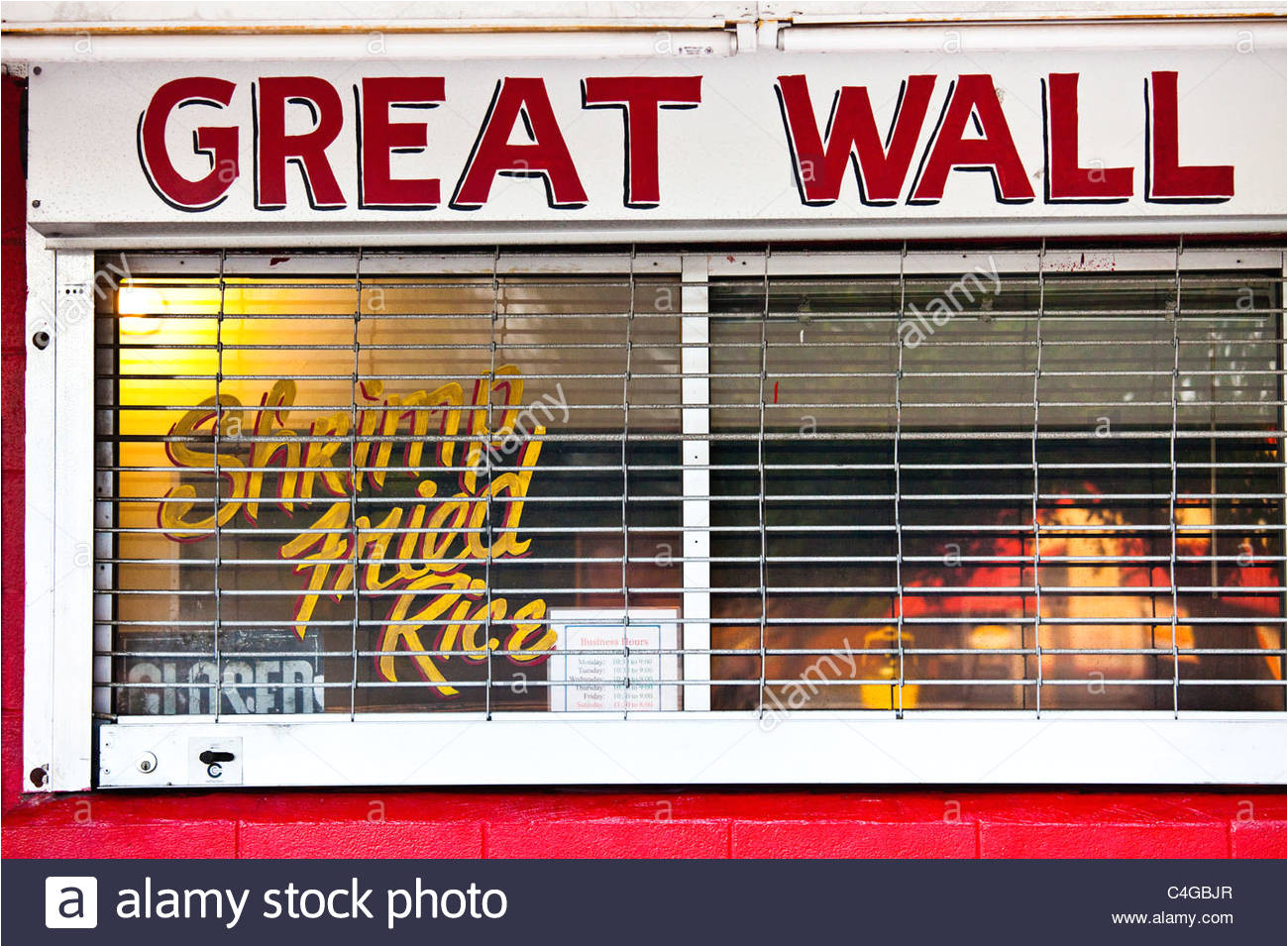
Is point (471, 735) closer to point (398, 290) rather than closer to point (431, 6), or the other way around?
point (398, 290)

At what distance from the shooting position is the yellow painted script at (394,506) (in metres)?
3.52

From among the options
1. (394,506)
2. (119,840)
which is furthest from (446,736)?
(119,840)

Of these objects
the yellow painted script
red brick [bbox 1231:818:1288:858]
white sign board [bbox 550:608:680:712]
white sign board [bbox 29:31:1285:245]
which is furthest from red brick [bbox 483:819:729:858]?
white sign board [bbox 29:31:1285:245]

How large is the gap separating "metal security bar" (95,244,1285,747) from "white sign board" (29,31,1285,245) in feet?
0.61

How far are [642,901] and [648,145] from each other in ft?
8.03

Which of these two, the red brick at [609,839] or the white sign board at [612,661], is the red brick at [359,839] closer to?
the red brick at [609,839]

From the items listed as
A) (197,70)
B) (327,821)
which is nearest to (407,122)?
(197,70)

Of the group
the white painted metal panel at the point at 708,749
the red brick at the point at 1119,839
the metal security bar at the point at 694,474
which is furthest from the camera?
the metal security bar at the point at 694,474

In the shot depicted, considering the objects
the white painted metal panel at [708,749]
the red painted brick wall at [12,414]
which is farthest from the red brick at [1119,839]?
the red painted brick wall at [12,414]

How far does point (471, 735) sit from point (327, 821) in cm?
52

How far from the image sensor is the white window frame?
11.1 ft

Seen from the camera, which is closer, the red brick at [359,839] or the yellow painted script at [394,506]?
the red brick at [359,839]

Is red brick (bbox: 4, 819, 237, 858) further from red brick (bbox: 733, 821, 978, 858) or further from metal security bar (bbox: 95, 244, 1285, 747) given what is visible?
red brick (bbox: 733, 821, 978, 858)

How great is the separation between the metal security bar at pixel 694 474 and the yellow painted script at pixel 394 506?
0.03 ft
